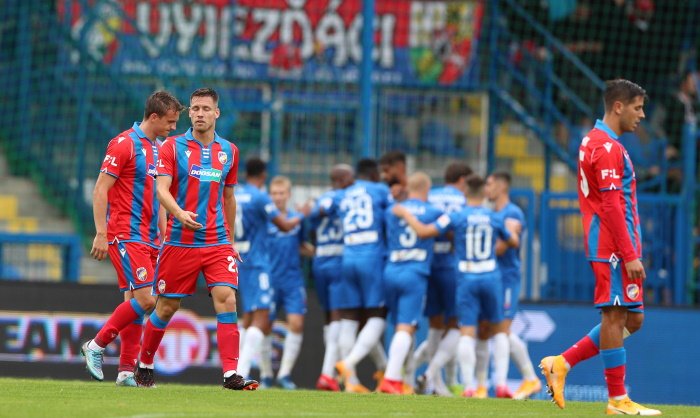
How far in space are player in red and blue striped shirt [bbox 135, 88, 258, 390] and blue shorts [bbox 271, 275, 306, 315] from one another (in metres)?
4.97

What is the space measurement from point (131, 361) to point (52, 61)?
27.2ft

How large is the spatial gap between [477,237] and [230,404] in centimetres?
490

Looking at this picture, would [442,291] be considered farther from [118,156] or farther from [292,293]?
[118,156]

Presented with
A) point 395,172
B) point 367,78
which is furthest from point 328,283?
point 367,78

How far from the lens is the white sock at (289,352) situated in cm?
1472

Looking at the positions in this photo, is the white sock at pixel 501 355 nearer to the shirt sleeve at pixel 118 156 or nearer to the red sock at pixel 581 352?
the red sock at pixel 581 352

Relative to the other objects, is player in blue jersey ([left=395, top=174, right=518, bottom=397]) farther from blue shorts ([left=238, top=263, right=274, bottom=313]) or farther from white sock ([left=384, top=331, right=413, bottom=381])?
blue shorts ([left=238, top=263, right=274, bottom=313])

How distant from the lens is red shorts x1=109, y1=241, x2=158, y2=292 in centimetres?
1002

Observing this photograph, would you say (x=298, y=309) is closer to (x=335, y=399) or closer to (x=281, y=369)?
(x=281, y=369)

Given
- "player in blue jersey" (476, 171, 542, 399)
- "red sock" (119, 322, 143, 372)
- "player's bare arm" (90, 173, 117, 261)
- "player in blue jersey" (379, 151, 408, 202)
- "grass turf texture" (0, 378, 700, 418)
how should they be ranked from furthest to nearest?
"player in blue jersey" (379, 151, 408, 202)
"player in blue jersey" (476, 171, 542, 399)
"red sock" (119, 322, 143, 372)
"player's bare arm" (90, 173, 117, 261)
"grass turf texture" (0, 378, 700, 418)

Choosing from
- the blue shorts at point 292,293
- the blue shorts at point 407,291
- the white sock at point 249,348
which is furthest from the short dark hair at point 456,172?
the white sock at point 249,348

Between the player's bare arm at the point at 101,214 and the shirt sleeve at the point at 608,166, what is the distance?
346 centimetres

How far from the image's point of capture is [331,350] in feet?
46.7

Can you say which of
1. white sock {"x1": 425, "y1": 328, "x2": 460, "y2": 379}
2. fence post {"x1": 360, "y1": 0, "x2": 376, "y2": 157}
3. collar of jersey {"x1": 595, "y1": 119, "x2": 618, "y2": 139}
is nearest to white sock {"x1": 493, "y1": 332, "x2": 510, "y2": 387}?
white sock {"x1": 425, "y1": 328, "x2": 460, "y2": 379}
